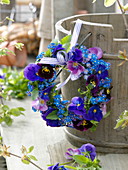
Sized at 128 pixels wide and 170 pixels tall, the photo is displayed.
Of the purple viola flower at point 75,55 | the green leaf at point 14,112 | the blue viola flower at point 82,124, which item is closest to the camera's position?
the purple viola flower at point 75,55

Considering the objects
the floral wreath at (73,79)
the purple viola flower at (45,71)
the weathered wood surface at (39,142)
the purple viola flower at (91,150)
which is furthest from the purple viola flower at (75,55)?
the weathered wood surface at (39,142)

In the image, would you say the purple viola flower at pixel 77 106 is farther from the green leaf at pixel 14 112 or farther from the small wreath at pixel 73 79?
the green leaf at pixel 14 112

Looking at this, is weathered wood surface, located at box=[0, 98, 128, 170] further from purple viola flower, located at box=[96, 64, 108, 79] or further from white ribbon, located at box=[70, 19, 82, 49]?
white ribbon, located at box=[70, 19, 82, 49]

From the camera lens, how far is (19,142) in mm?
1824

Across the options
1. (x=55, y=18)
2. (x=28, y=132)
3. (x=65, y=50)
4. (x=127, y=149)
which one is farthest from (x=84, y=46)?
(x=55, y=18)

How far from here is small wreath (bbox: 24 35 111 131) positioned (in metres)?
1.47

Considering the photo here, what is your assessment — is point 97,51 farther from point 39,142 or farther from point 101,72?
point 39,142

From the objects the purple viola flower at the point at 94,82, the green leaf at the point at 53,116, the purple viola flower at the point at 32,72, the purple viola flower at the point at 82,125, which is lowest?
the purple viola flower at the point at 82,125

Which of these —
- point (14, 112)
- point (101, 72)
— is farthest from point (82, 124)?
point (14, 112)

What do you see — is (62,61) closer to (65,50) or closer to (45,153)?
(65,50)

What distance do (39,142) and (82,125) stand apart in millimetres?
325

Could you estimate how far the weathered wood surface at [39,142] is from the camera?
5.31 ft

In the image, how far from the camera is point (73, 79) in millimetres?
1484

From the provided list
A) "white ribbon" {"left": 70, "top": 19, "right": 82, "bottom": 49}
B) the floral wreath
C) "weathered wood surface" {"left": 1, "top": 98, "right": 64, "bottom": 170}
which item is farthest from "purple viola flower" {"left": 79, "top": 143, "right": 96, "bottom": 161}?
"white ribbon" {"left": 70, "top": 19, "right": 82, "bottom": 49}
